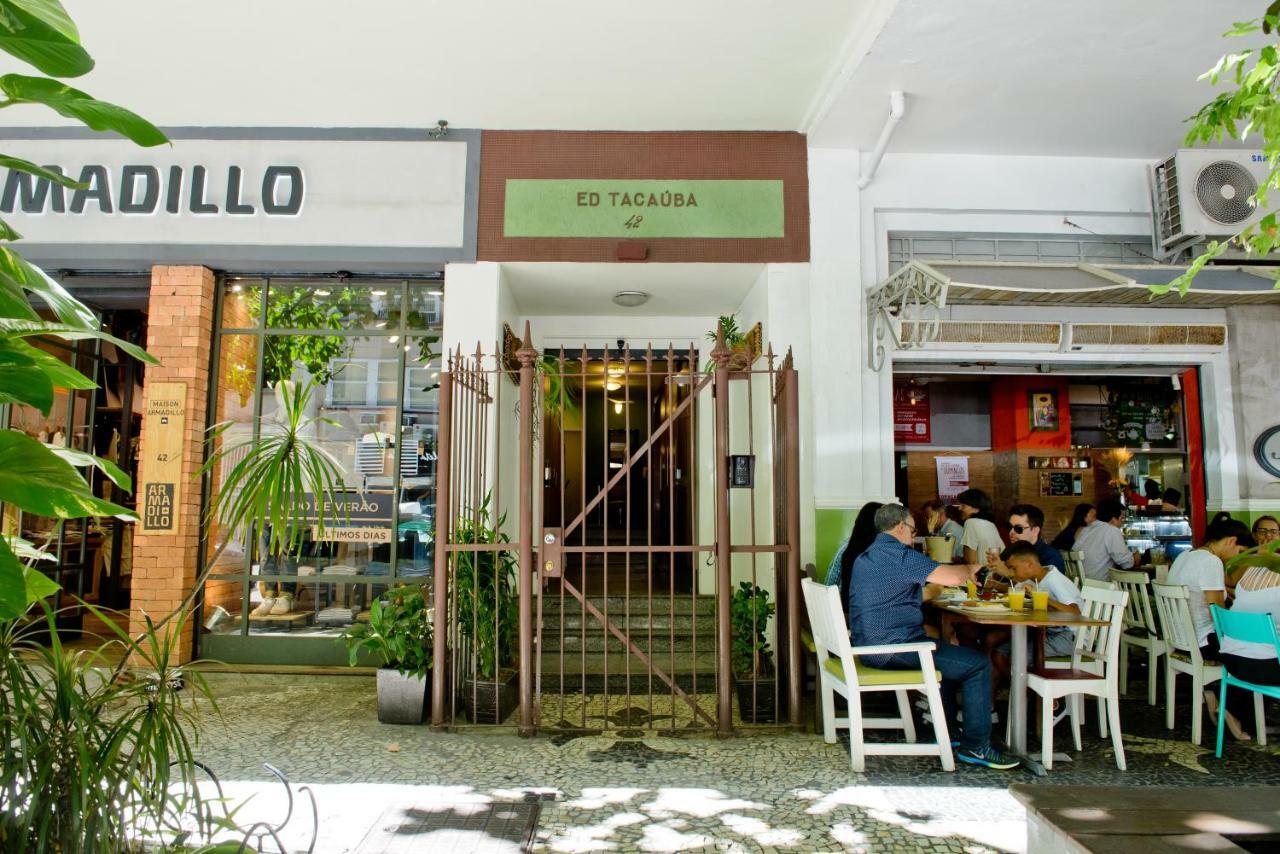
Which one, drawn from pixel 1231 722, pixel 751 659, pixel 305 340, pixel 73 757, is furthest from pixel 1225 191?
pixel 73 757

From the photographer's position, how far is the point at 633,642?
557 centimetres

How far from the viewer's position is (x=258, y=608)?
20.2 feet

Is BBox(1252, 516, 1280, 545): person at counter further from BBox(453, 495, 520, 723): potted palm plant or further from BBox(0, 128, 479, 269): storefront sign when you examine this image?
BBox(0, 128, 479, 269): storefront sign

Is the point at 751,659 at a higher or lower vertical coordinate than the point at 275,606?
lower

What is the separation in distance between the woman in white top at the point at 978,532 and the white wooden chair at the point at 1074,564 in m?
0.52

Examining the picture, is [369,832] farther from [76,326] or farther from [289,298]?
[289,298]

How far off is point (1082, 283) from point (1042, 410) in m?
3.67

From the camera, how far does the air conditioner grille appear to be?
600 cm

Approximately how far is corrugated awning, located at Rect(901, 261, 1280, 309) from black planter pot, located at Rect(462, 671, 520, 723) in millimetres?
3588

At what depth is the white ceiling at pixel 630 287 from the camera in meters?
6.18

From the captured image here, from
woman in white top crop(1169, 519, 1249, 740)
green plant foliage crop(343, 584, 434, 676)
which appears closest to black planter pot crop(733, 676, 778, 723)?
green plant foliage crop(343, 584, 434, 676)

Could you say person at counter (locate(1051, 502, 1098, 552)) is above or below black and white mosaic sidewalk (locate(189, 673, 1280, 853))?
above

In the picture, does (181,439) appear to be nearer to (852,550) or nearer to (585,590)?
(585,590)

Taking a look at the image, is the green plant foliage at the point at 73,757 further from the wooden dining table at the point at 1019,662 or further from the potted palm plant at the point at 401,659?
the wooden dining table at the point at 1019,662
